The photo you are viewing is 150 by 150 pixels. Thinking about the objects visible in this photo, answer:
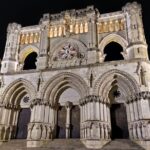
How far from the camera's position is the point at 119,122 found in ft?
45.2

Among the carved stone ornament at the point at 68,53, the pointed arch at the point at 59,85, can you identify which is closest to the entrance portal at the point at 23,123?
the pointed arch at the point at 59,85

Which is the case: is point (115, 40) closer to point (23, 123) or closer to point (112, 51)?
point (112, 51)

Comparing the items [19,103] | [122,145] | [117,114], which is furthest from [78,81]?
[19,103]

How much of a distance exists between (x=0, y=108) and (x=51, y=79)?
4706 millimetres

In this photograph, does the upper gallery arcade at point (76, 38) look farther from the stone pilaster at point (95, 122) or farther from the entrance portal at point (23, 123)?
the entrance portal at point (23, 123)

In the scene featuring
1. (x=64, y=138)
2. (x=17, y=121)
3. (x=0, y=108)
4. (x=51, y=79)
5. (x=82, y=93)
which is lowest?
(x=64, y=138)

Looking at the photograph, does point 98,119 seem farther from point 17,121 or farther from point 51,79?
point 17,121

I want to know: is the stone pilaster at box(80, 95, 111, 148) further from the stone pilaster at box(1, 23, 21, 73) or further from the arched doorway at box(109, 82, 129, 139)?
the stone pilaster at box(1, 23, 21, 73)

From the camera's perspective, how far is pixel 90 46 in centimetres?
1612

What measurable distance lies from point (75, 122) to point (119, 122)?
3299 millimetres

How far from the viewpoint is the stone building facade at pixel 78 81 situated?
13078 millimetres

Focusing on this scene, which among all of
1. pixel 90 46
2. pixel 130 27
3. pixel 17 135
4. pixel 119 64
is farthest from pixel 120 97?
pixel 17 135

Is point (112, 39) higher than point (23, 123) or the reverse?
higher

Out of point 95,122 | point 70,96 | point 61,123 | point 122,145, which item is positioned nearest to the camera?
point 122,145
